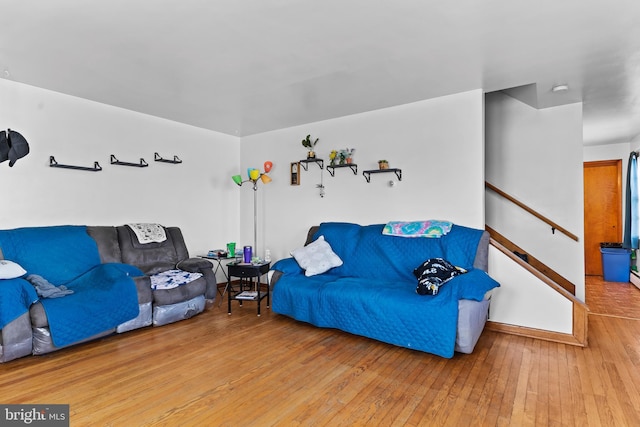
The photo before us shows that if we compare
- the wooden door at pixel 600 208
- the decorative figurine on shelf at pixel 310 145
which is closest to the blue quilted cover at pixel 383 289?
the decorative figurine on shelf at pixel 310 145

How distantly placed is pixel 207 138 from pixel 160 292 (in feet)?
8.46

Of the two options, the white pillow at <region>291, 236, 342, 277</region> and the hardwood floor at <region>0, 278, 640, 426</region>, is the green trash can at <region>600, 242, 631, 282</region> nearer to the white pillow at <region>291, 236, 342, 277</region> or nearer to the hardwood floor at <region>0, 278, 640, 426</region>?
the hardwood floor at <region>0, 278, 640, 426</region>

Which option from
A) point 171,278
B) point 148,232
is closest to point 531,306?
point 171,278

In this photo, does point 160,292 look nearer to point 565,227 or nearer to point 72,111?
point 72,111

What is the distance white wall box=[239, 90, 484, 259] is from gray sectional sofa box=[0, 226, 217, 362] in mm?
1479

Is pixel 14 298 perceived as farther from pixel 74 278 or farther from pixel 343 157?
pixel 343 157

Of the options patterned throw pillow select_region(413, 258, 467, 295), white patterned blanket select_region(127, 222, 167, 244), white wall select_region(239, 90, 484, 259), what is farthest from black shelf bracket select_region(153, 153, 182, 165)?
patterned throw pillow select_region(413, 258, 467, 295)

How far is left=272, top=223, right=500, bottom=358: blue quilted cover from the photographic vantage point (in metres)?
2.69

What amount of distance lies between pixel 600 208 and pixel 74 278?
808 cm

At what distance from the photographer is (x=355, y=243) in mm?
3916

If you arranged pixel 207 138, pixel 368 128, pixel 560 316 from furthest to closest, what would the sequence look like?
1. pixel 207 138
2. pixel 368 128
3. pixel 560 316

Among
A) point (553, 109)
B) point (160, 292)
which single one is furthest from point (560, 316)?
point (160, 292)

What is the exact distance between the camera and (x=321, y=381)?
2309mm

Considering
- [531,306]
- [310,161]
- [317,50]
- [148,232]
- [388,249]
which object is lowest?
[531,306]
